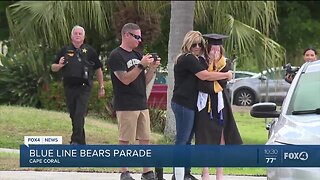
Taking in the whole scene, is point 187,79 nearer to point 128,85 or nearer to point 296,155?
point 128,85

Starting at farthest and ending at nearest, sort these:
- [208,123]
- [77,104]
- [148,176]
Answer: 1. [77,104]
2. [148,176]
3. [208,123]

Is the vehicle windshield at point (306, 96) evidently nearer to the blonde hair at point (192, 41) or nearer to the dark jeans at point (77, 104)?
the blonde hair at point (192, 41)

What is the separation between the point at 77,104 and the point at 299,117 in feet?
14.5

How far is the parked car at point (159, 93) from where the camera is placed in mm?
14664

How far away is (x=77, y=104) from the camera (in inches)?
415

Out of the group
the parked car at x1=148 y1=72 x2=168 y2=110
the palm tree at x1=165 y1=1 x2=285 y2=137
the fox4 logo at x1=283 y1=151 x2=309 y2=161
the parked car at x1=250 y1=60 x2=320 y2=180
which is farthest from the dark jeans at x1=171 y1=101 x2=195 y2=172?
the palm tree at x1=165 y1=1 x2=285 y2=137

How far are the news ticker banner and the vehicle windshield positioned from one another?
109cm

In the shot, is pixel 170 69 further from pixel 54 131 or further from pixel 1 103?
pixel 1 103

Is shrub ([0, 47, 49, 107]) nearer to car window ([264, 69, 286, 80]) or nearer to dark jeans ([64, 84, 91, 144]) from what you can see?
car window ([264, 69, 286, 80])

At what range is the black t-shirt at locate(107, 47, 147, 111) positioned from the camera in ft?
27.2

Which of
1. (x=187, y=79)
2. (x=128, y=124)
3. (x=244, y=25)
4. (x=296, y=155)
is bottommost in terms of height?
(x=128, y=124)

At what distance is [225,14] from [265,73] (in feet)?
5.26

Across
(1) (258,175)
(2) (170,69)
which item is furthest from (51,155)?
(2) (170,69)

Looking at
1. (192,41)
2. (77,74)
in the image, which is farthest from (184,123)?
(77,74)
